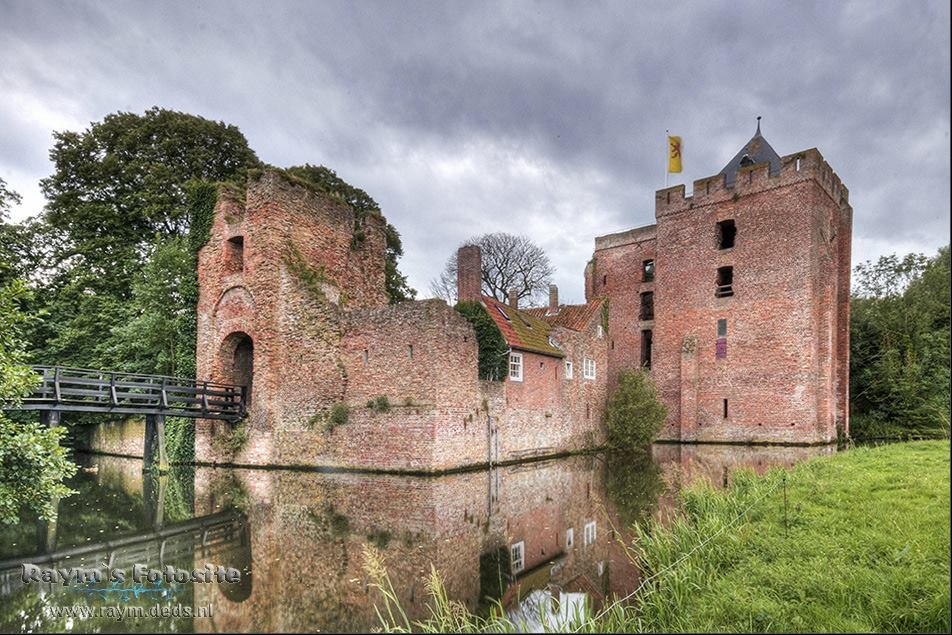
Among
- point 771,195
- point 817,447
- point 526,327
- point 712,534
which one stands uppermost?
point 771,195

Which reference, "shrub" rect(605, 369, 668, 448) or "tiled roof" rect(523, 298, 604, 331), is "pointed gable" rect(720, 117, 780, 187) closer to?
"tiled roof" rect(523, 298, 604, 331)

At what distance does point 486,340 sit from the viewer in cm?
1777

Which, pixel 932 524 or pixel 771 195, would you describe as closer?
pixel 932 524

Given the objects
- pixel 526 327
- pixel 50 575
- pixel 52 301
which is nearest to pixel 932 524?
pixel 50 575

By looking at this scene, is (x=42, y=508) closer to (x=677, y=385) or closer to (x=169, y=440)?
(x=169, y=440)

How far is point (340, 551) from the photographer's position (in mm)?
7602

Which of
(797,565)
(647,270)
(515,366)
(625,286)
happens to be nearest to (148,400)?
(515,366)

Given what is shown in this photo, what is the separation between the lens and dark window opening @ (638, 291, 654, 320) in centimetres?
3144

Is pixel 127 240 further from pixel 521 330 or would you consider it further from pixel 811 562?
pixel 811 562

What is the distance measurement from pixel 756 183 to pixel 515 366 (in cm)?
1630

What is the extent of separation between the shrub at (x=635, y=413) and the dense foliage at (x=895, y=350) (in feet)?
31.0

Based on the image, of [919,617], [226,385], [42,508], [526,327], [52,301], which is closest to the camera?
[919,617]

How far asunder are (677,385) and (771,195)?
9.95 metres

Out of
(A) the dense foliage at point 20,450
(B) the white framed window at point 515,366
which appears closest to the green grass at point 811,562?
(A) the dense foliage at point 20,450
